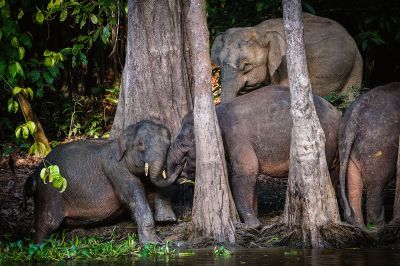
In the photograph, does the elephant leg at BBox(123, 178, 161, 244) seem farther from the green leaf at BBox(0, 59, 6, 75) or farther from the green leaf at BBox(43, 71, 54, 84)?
the green leaf at BBox(0, 59, 6, 75)

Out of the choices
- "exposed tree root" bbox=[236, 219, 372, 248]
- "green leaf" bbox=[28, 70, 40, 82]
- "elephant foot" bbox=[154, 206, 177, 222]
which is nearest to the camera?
"exposed tree root" bbox=[236, 219, 372, 248]

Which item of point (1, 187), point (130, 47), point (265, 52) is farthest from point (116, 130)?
point (265, 52)

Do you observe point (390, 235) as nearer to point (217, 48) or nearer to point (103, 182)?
point (103, 182)

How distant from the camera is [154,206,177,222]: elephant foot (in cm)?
1359

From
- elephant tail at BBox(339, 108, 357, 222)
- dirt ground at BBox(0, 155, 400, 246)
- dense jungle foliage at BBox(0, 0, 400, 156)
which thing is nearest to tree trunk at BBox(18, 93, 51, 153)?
dense jungle foliage at BBox(0, 0, 400, 156)

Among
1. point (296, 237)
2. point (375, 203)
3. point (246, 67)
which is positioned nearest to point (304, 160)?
point (296, 237)

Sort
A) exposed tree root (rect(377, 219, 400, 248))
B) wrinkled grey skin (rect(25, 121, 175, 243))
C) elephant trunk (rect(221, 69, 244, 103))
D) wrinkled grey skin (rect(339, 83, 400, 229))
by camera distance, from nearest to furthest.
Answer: exposed tree root (rect(377, 219, 400, 248)), wrinkled grey skin (rect(339, 83, 400, 229)), wrinkled grey skin (rect(25, 121, 175, 243)), elephant trunk (rect(221, 69, 244, 103))

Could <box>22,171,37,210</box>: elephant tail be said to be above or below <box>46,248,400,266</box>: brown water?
above

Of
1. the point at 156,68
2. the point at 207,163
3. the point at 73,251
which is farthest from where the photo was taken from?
the point at 156,68

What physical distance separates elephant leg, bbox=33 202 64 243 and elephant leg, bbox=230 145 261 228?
2101mm

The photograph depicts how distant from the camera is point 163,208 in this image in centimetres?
1368

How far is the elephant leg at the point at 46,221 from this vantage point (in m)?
13.3

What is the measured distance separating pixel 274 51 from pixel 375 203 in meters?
4.10

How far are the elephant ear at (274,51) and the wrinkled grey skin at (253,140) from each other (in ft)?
9.98
